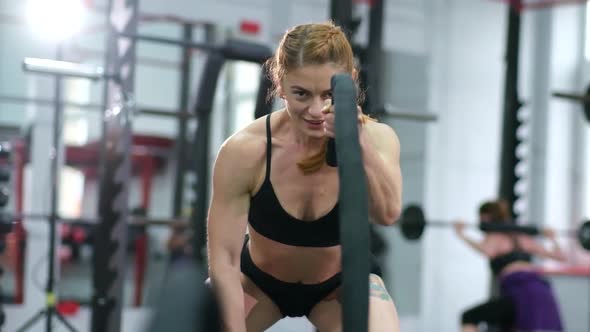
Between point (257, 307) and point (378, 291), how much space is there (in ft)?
1.29

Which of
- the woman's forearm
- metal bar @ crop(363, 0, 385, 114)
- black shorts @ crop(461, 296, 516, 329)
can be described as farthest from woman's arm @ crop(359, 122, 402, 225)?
black shorts @ crop(461, 296, 516, 329)

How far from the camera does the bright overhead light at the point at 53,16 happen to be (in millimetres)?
3967

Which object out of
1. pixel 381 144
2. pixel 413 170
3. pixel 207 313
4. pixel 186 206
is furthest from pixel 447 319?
pixel 207 313

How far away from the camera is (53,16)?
3939 millimetres

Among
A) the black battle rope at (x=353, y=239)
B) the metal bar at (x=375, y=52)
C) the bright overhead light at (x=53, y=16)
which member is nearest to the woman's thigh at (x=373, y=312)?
the black battle rope at (x=353, y=239)

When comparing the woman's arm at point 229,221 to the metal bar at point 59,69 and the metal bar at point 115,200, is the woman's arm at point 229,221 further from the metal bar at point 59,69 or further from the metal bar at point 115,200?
the metal bar at point 115,200

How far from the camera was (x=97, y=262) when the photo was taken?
353 centimetres

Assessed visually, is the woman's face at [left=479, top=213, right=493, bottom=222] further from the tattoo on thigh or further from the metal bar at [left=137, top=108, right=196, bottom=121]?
the tattoo on thigh

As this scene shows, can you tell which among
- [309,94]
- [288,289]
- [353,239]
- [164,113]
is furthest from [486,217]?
[353,239]

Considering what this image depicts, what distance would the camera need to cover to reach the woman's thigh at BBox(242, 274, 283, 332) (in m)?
2.08

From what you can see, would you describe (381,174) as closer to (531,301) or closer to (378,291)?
(378,291)

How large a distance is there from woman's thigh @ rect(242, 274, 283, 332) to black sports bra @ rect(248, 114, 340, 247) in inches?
8.4

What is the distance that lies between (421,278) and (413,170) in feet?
2.78

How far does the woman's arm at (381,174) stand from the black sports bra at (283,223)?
25cm
